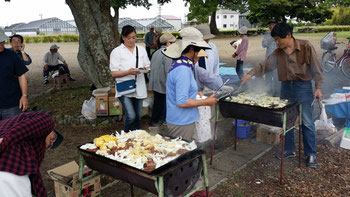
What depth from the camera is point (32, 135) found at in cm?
207

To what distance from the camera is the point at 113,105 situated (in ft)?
22.6

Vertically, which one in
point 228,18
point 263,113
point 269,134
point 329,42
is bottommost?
point 269,134

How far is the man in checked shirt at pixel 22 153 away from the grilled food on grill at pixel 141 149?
679mm

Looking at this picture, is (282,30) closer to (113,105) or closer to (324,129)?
(324,129)

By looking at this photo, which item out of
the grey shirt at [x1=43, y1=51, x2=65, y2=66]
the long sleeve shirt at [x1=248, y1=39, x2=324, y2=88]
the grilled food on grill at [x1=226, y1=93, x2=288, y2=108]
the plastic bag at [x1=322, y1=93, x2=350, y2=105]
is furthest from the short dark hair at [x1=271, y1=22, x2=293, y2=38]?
the grey shirt at [x1=43, y1=51, x2=65, y2=66]

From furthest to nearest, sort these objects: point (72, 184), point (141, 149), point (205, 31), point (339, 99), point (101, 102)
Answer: point (101, 102) → point (339, 99) → point (205, 31) → point (72, 184) → point (141, 149)

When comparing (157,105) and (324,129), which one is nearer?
(324,129)

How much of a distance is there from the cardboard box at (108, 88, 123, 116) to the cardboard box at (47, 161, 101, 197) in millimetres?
3331

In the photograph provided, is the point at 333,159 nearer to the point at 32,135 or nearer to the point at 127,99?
the point at 127,99

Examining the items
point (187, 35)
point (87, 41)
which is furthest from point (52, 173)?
point (87, 41)

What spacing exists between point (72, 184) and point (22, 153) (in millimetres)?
1416

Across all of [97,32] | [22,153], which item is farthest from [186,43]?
[97,32]

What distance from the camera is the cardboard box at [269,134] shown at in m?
5.51

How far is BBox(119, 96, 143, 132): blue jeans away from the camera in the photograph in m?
4.66
